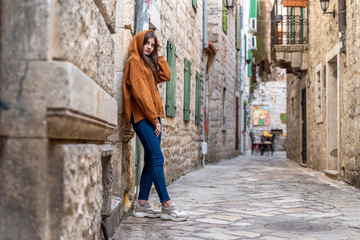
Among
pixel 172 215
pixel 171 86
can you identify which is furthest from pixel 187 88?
pixel 172 215

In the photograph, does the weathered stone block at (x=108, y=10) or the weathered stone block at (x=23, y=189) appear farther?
the weathered stone block at (x=108, y=10)

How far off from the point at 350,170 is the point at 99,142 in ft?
20.7

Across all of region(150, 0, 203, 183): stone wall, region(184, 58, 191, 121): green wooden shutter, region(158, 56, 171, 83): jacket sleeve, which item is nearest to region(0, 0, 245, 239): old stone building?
region(158, 56, 171, 83): jacket sleeve

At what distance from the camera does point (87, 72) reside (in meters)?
2.20

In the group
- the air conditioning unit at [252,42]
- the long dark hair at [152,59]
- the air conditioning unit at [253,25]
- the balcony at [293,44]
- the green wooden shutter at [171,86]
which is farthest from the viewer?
the air conditioning unit at [252,42]

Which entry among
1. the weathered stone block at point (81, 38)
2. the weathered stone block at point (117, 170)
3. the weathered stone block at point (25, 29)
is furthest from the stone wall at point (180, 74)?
the weathered stone block at point (25, 29)

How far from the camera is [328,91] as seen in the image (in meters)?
10.4

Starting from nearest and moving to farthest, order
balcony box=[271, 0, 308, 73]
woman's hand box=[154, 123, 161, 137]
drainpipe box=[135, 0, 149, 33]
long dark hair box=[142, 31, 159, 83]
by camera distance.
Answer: woman's hand box=[154, 123, 161, 137] < long dark hair box=[142, 31, 159, 83] < drainpipe box=[135, 0, 149, 33] < balcony box=[271, 0, 308, 73]

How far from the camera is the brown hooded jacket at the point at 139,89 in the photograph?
4.23m

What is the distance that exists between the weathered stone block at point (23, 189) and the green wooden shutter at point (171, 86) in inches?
224

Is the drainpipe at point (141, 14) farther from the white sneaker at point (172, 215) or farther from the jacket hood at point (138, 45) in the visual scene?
the white sneaker at point (172, 215)

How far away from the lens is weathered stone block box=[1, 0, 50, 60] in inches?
67.9

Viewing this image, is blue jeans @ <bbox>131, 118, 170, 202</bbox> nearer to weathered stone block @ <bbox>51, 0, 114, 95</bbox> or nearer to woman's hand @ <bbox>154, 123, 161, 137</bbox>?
woman's hand @ <bbox>154, 123, 161, 137</bbox>

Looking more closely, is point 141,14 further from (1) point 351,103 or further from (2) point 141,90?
(1) point 351,103
